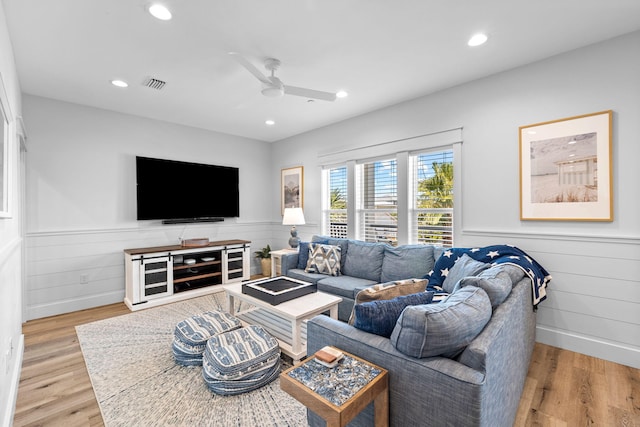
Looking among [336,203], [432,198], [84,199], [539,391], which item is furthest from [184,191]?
[539,391]

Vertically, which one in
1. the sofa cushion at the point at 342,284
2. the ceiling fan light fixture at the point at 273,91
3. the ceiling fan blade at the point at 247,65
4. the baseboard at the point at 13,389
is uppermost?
the ceiling fan blade at the point at 247,65

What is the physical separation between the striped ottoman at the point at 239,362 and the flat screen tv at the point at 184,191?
2746 millimetres

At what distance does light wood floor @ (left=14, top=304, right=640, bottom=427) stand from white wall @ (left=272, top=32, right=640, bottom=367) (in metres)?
0.29

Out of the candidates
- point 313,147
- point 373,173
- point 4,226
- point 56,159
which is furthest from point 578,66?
point 56,159

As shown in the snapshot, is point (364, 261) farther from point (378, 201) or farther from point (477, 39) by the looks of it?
point (477, 39)

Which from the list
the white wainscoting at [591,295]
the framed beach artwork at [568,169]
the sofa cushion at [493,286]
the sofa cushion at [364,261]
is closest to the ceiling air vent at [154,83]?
the sofa cushion at [364,261]

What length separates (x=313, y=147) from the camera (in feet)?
16.1

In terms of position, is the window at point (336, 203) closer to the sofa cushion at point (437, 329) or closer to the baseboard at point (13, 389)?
the sofa cushion at point (437, 329)

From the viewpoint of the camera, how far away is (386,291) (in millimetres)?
1706

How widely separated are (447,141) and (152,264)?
3976 millimetres

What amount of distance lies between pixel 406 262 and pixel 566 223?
146 cm

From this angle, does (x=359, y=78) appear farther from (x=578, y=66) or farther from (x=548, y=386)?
(x=548, y=386)

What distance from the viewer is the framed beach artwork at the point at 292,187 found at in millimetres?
5145

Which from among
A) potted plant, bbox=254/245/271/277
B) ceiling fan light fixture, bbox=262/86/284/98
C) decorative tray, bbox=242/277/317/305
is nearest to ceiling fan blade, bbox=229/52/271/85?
ceiling fan light fixture, bbox=262/86/284/98
